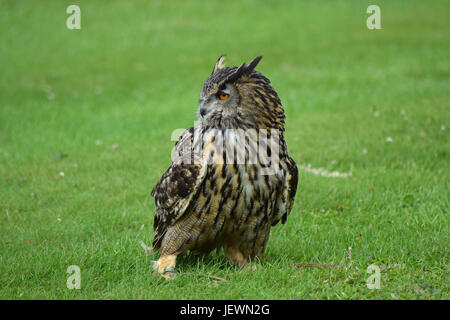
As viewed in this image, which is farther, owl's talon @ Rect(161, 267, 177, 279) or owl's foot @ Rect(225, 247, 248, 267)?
owl's foot @ Rect(225, 247, 248, 267)

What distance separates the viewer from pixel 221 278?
4922 mm

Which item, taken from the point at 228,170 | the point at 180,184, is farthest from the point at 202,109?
the point at 180,184

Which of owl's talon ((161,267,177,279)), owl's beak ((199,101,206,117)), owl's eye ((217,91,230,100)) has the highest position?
owl's eye ((217,91,230,100))

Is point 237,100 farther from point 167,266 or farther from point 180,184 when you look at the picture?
point 167,266

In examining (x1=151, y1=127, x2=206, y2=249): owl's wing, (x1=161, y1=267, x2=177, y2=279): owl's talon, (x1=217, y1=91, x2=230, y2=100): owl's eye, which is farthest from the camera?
(x1=161, y1=267, x2=177, y2=279): owl's talon

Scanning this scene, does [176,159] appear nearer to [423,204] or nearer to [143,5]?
[423,204]

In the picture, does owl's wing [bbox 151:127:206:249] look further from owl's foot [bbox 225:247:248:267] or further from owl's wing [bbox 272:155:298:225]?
owl's wing [bbox 272:155:298:225]

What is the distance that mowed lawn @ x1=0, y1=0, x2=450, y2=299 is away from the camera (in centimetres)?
509

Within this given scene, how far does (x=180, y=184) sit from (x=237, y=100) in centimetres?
88

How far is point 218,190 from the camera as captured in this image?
4.77 m

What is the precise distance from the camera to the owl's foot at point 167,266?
504 cm

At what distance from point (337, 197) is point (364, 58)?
922 cm

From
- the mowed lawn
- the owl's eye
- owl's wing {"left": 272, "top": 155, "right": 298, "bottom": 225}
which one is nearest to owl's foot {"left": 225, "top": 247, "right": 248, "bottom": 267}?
the mowed lawn

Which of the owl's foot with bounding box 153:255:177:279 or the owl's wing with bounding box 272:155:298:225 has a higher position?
the owl's wing with bounding box 272:155:298:225
